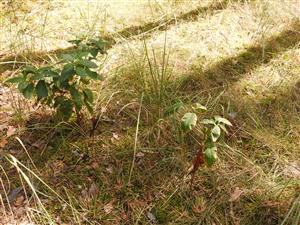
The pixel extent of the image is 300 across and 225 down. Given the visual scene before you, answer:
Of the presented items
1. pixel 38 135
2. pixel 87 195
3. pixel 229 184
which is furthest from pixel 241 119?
pixel 38 135

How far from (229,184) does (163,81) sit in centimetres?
101

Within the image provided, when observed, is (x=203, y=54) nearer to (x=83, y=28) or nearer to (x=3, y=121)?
(x=83, y=28)

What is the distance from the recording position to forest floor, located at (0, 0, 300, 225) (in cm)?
230

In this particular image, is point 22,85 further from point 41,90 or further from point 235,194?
point 235,194

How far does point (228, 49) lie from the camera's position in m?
3.74

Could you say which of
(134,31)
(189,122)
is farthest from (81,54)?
(134,31)

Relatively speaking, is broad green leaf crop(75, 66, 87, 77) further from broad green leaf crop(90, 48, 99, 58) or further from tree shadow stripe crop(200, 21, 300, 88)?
tree shadow stripe crop(200, 21, 300, 88)

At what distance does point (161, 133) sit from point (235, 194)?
2.33ft

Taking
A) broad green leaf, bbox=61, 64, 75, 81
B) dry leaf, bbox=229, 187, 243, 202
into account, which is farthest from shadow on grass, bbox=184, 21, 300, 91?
broad green leaf, bbox=61, 64, 75, 81

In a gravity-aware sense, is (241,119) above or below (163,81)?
below

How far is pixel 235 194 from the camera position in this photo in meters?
2.36

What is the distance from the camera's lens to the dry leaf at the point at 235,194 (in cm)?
234

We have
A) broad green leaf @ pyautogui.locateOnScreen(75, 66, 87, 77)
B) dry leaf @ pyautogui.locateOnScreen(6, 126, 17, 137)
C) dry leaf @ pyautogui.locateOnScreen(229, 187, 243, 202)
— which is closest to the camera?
broad green leaf @ pyautogui.locateOnScreen(75, 66, 87, 77)

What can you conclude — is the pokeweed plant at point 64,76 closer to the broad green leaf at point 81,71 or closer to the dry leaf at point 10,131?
the broad green leaf at point 81,71
